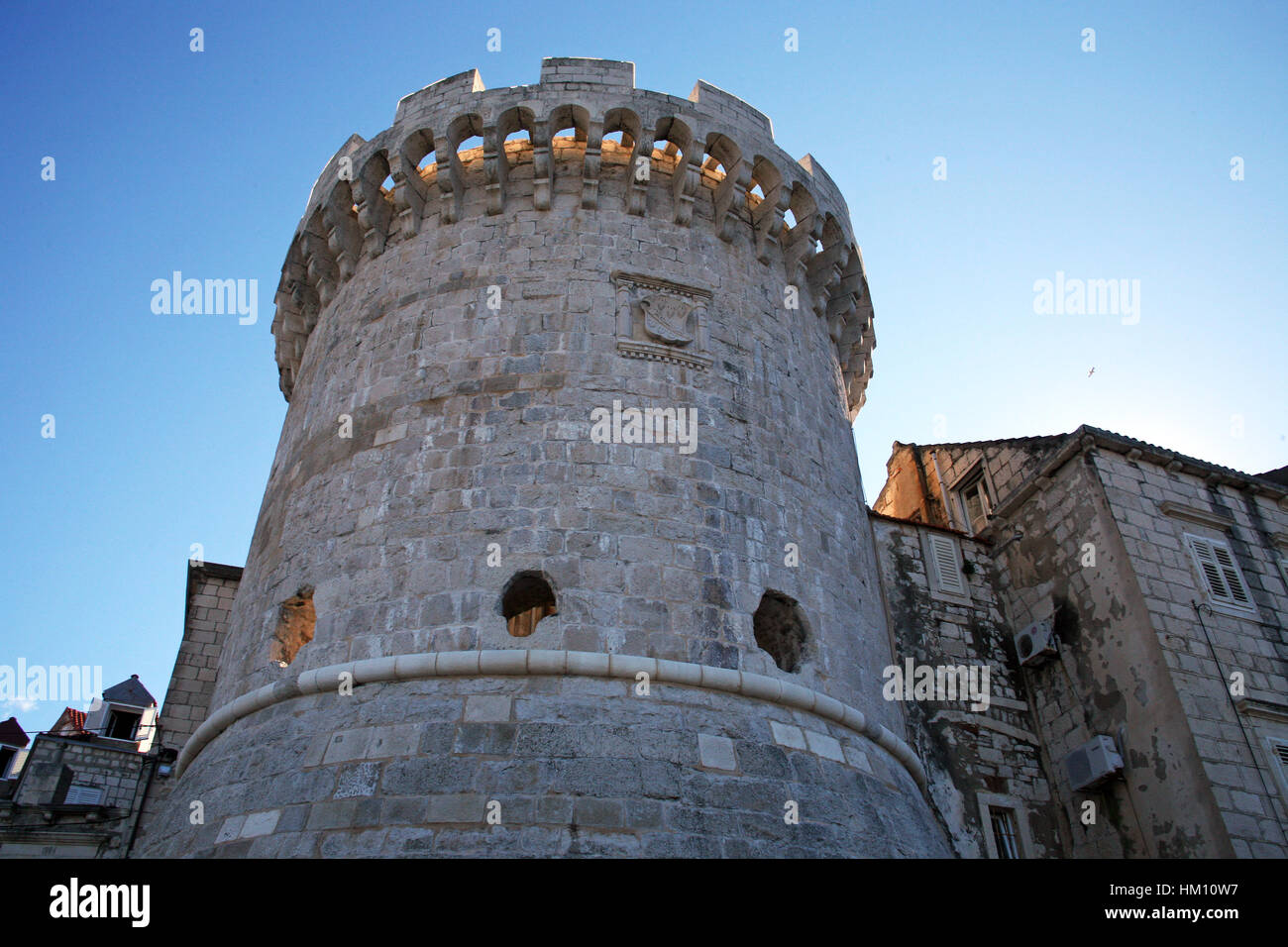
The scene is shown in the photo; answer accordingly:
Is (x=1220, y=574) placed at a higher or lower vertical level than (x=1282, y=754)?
higher

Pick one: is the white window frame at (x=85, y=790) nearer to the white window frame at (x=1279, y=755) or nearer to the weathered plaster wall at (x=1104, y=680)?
the weathered plaster wall at (x=1104, y=680)

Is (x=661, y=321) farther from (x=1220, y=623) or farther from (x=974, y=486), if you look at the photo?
(x=974, y=486)

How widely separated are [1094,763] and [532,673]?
5846mm

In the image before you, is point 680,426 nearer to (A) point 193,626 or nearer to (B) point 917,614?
(B) point 917,614

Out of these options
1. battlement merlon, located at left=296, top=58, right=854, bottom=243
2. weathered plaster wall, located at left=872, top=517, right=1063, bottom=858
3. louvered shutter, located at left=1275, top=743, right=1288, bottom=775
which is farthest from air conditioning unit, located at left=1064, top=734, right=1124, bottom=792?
battlement merlon, located at left=296, top=58, right=854, bottom=243

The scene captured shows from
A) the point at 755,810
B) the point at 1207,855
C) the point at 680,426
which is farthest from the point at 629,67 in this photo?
the point at 1207,855

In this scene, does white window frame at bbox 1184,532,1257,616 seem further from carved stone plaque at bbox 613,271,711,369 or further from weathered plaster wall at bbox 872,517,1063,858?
carved stone plaque at bbox 613,271,711,369

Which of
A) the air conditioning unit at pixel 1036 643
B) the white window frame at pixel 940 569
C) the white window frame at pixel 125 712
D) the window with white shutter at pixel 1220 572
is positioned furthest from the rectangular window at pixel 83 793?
the window with white shutter at pixel 1220 572

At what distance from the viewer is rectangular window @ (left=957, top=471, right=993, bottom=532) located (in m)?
12.8

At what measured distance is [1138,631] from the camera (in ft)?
29.8

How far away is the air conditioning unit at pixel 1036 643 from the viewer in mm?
9797

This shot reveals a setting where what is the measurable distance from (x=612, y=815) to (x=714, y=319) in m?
4.72

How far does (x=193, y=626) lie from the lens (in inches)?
421

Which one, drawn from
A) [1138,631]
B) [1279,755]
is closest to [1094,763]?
[1138,631]
